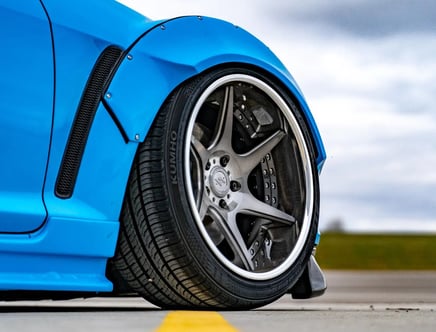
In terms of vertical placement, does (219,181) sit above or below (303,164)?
below

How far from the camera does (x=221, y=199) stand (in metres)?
4.20

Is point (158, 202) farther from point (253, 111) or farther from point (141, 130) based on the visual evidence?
point (253, 111)

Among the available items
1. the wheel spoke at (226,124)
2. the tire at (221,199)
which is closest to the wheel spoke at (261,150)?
the tire at (221,199)

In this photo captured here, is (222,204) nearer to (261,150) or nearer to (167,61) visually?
(261,150)

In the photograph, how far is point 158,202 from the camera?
3.85 meters

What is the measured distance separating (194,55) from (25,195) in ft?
3.29

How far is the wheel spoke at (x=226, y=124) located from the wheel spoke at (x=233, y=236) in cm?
33

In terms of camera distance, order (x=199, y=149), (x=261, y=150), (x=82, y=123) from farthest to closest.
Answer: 1. (x=261, y=150)
2. (x=199, y=149)
3. (x=82, y=123)

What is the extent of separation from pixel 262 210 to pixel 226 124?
45 cm

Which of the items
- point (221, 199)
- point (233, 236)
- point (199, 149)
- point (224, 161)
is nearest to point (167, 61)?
point (199, 149)

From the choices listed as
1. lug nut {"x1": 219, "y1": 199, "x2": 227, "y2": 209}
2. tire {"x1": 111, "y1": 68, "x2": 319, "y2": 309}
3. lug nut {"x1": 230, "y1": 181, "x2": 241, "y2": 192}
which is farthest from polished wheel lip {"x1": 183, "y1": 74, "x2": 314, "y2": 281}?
lug nut {"x1": 230, "y1": 181, "x2": 241, "y2": 192}

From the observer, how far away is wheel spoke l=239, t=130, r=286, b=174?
4.40 meters

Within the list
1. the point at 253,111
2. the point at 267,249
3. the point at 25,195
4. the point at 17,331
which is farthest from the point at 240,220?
the point at 17,331

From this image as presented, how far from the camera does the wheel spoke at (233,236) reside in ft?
13.7
